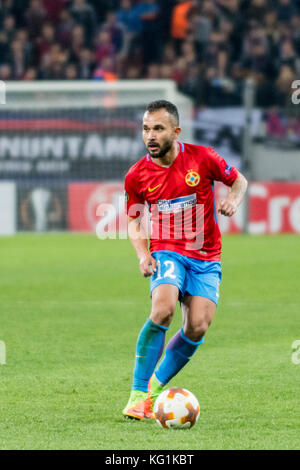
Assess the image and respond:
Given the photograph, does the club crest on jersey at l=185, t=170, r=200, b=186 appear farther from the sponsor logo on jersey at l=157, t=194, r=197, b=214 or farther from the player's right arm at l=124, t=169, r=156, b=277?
the player's right arm at l=124, t=169, r=156, b=277

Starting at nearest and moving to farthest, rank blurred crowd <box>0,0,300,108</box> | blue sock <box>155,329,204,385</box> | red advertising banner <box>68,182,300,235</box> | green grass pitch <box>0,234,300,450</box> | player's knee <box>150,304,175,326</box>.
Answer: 1. green grass pitch <box>0,234,300,450</box>
2. player's knee <box>150,304,175,326</box>
3. blue sock <box>155,329,204,385</box>
4. red advertising banner <box>68,182,300,235</box>
5. blurred crowd <box>0,0,300,108</box>

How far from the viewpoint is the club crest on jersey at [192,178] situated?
5.57 meters

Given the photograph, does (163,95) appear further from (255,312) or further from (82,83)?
(255,312)

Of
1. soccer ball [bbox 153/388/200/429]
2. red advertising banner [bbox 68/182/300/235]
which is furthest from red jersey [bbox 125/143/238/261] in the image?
red advertising banner [bbox 68/182/300/235]

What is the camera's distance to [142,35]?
2073 centimetres

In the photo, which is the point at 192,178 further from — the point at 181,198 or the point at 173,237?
the point at 173,237

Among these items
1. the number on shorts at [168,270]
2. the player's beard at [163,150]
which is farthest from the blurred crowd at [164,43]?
the number on shorts at [168,270]

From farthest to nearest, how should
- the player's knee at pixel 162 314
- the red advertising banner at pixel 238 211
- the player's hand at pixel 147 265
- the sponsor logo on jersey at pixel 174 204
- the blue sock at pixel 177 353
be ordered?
the red advertising banner at pixel 238 211 → the sponsor logo on jersey at pixel 174 204 → the blue sock at pixel 177 353 → the player's hand at pixel 147 265 → the player's knee at pixel 162 314

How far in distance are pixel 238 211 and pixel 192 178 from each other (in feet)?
41.0

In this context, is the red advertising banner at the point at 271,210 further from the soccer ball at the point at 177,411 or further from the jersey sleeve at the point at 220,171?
the soccer ball at the point at 177,411

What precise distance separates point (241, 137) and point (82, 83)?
10.3 ft

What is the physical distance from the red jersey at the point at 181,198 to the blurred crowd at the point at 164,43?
12.9 meters

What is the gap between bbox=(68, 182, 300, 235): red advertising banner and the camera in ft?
58.2

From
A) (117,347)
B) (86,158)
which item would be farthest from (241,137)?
(117,347)
